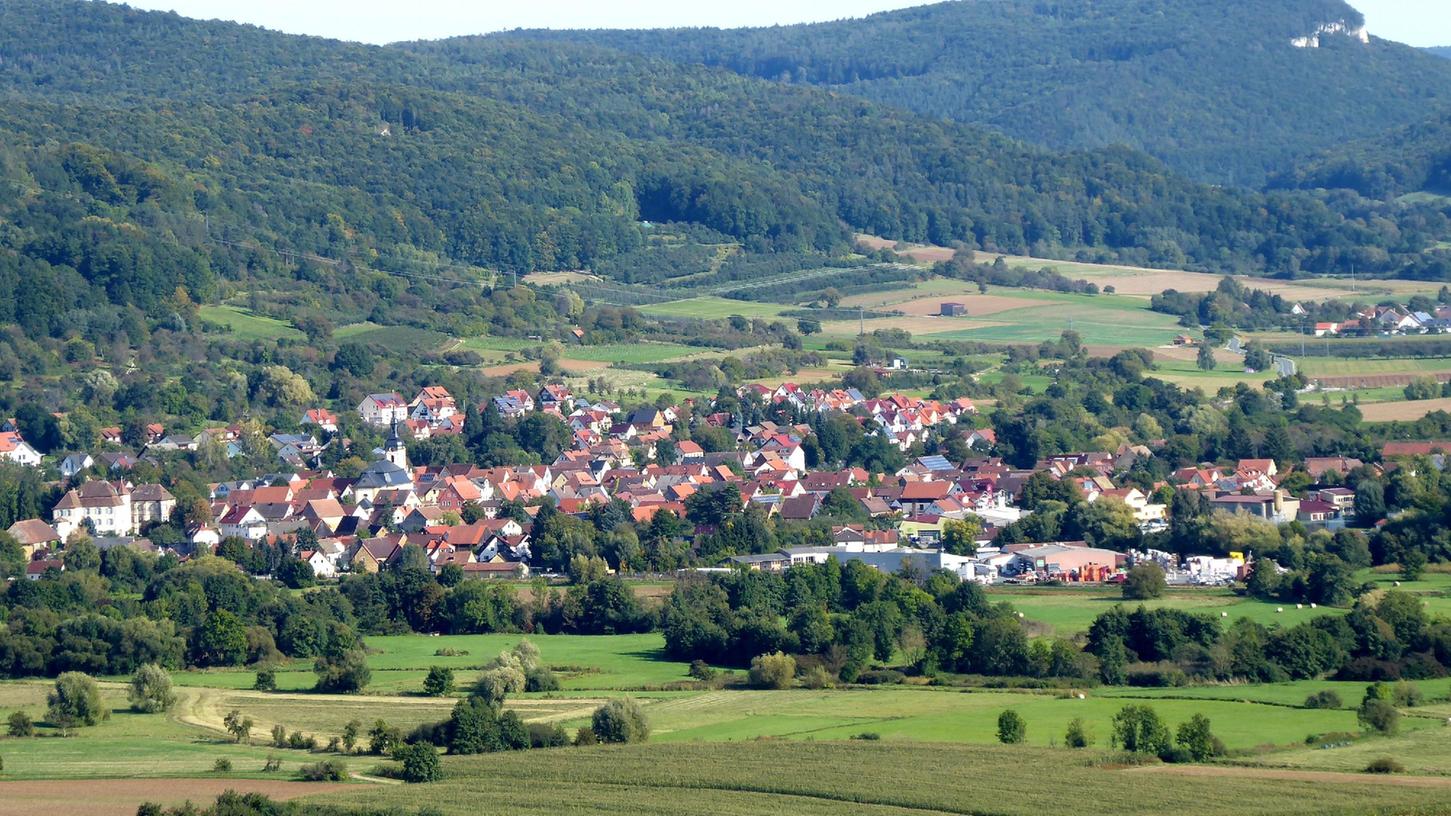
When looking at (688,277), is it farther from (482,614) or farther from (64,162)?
(482,614)

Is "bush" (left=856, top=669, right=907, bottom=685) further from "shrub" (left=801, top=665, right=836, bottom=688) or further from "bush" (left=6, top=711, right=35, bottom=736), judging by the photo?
"bush" (left=6, top=711, right=35, bottom=736)

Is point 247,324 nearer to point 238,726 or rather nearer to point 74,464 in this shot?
point 74,464

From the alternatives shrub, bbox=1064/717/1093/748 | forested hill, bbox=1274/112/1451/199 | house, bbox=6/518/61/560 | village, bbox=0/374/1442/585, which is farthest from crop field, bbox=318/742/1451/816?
forested hill, bbox=1274/112/1451/199

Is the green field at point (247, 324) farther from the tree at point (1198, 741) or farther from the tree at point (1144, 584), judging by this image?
the tree at point (1198, 741)

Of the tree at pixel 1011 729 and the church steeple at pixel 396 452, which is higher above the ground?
the church steeple at pixel 396 452

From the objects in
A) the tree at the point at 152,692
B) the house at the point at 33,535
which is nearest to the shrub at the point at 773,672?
the tree at the point at 152,692

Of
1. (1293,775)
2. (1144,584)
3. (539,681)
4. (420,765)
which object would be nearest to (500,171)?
(1144,584)

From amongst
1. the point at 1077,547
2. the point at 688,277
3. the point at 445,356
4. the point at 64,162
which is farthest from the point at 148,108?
the point at 1077,547

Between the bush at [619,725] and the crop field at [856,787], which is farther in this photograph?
the bush at [619,725]
